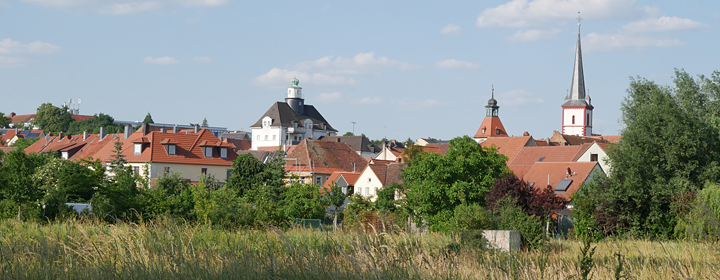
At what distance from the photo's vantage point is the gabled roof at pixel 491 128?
143 metres

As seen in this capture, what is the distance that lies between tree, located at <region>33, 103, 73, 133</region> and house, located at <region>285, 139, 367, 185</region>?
75.5m

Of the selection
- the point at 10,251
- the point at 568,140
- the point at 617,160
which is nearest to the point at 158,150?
the point at 617,160

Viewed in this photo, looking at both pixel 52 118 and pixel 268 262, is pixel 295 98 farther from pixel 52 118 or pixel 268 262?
pixel 268 262

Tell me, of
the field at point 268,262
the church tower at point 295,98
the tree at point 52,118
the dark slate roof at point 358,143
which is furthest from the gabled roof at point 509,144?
the tree at point 52,118

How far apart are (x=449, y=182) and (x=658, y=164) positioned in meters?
11.0

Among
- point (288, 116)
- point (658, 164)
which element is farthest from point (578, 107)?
point (658, 164)

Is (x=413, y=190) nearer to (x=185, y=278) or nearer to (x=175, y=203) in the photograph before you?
(x=175, y=203)

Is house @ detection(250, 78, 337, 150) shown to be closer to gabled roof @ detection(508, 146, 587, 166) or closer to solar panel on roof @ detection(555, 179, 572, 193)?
gabled roof @ detection(508, 146, 587, 166)

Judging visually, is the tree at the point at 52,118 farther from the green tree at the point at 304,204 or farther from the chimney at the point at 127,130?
the green tree at the point at 304,204

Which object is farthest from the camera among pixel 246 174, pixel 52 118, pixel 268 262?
pixel 52 118

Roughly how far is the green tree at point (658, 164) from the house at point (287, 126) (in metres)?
102

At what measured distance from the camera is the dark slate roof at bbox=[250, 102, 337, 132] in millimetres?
140375

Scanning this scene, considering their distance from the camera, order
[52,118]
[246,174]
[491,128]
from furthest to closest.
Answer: [491,128] → [52,118] → [246,174]

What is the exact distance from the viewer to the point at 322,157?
78562 millimetres
